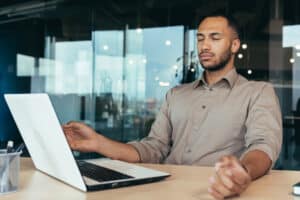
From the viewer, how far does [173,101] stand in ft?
5.74

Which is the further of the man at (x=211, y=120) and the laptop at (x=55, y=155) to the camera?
the man at (x=211, y=120)

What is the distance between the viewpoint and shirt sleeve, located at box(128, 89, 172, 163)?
157 centimetres

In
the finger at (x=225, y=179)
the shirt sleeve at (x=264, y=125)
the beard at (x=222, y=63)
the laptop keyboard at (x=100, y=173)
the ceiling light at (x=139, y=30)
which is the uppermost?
the ceiling light at (x=139, y=30)

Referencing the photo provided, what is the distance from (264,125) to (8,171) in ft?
2.67

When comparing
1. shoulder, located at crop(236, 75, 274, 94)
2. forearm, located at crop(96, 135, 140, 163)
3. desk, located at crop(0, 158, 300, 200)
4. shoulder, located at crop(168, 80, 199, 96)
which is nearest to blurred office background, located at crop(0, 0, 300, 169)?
shoulder, located at crop(168, 80, 199, 96)

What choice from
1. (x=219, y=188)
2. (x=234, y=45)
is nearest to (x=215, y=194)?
(x=219, y=188)

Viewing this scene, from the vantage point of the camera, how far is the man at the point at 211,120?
1.38 meters

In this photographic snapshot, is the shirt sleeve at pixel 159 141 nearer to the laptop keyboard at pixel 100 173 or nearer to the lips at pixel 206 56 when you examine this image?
the lips at pixel 206 56

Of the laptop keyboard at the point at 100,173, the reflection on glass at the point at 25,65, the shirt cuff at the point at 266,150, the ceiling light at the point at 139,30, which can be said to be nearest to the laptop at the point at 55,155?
the laptop keyboard at the point at 100,173

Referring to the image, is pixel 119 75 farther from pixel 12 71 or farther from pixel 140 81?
pixel 12 71

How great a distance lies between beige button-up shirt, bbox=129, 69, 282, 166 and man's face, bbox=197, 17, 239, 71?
0.07 metres

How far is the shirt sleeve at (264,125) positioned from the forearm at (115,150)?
369 millimetres

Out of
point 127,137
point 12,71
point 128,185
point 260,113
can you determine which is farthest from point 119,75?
point 128,185

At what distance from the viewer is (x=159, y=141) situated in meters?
1.69
